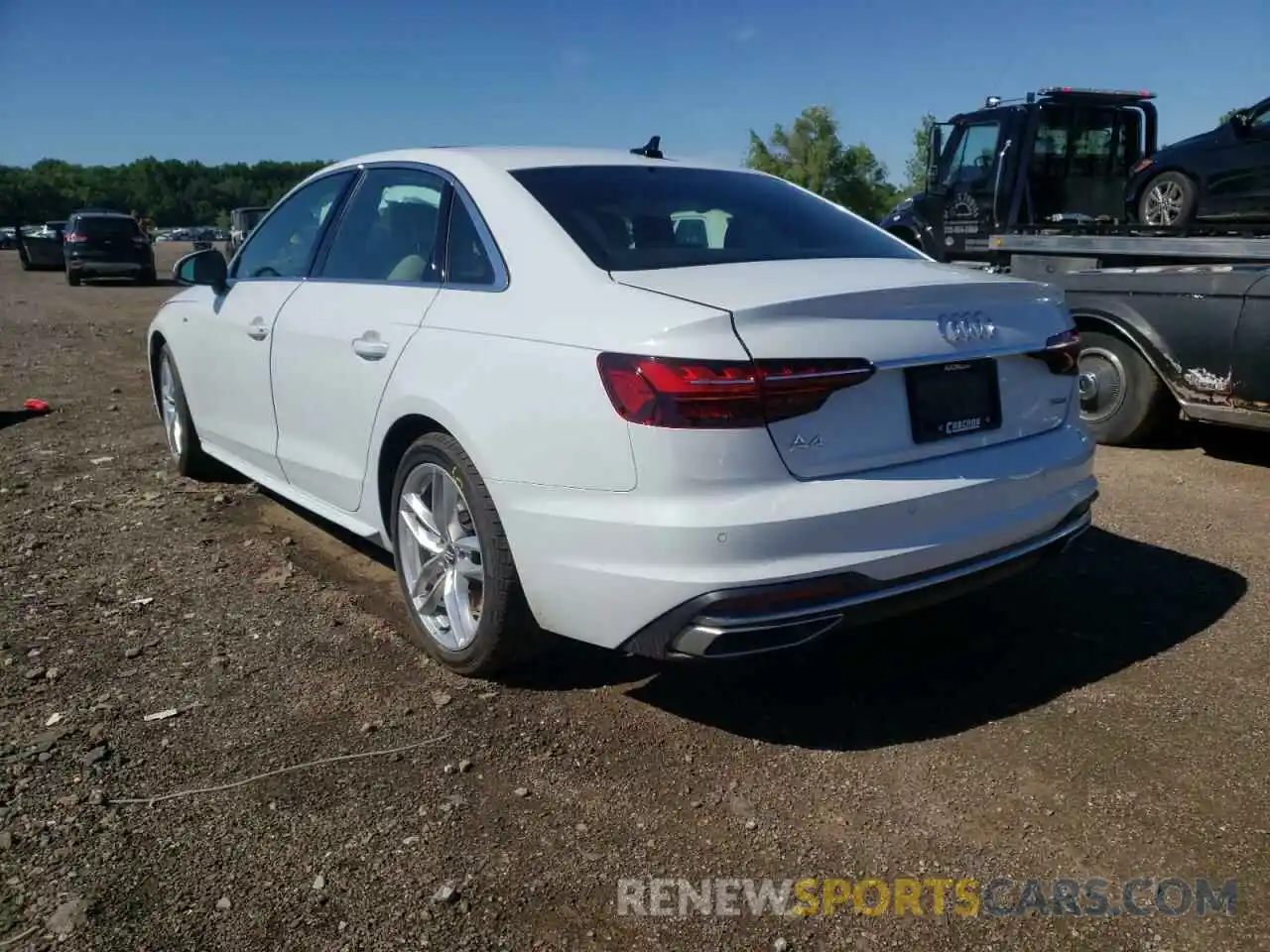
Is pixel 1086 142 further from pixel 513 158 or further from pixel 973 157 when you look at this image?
pixel 513 158

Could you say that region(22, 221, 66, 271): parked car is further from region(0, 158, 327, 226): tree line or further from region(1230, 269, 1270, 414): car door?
region(0, 158, 327, 226): tree line

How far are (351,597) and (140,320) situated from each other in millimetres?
13621

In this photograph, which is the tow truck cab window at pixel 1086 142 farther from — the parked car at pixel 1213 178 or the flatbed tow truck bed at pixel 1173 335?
the flatbed tow truck bed at pixel 1173 335

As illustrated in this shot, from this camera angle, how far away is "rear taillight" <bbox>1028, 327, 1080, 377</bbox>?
10.6ft

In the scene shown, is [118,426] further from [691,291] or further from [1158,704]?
[1158,704]

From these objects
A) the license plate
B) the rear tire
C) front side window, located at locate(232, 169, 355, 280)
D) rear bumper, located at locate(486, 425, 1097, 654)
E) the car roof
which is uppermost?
the car roof

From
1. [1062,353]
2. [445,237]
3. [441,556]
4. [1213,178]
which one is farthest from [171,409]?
[1213,178]

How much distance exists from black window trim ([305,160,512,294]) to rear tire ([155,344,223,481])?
1.73 m

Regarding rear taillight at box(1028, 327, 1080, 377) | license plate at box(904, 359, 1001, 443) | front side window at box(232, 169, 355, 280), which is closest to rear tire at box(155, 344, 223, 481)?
front side window at box(232, 169, 355, 280)

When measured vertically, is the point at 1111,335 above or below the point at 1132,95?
below

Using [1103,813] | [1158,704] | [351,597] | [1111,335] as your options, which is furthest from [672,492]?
[1111,335]

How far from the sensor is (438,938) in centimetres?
224

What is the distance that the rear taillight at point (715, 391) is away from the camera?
2584mm

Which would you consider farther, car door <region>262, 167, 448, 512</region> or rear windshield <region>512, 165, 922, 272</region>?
car door <region>262, 167, 448, 512</region>
